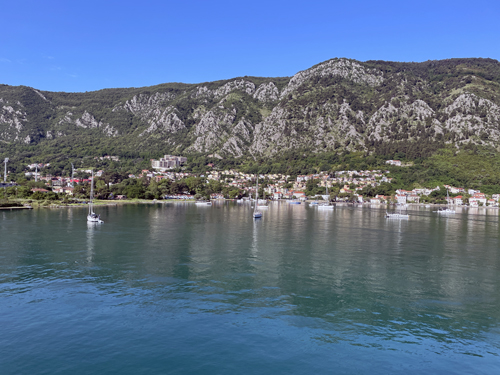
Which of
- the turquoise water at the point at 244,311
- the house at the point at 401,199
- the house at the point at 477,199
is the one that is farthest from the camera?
the house at the point at 401,199

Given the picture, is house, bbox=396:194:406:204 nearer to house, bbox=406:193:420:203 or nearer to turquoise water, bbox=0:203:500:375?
house, bbox=406:193:420:203

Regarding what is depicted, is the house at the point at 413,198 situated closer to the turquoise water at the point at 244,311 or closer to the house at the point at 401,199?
the house at the point at 401,199

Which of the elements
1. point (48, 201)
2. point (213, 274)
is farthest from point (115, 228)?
point (48, 201)

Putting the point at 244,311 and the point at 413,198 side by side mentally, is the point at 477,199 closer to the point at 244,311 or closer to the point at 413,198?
the point at 413,198

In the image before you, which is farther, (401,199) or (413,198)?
(413,198)

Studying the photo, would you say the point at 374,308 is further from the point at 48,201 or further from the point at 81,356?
the point at 48,201

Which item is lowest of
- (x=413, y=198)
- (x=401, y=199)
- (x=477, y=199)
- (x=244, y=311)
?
(x=244, y=311)

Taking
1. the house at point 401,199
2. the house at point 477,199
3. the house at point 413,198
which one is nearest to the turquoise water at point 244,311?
the house at point 401,199

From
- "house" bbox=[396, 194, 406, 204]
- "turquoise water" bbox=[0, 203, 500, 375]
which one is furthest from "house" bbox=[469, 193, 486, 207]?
"turquoise water" bbox=[0, 203, 500, 375]

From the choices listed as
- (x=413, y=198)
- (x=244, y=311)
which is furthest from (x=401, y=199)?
(x=244, y=311)
